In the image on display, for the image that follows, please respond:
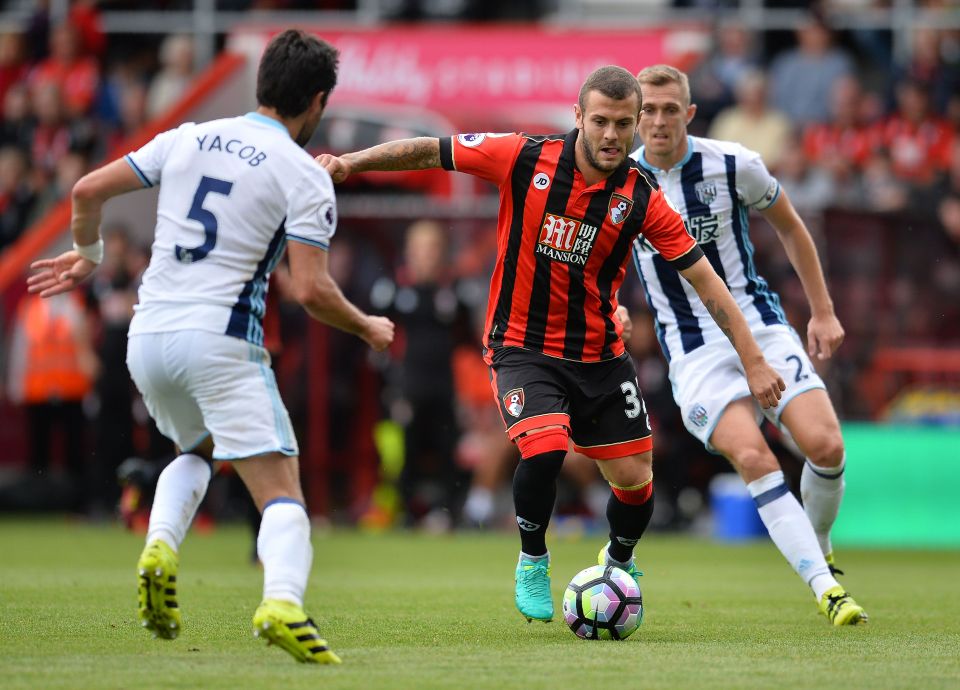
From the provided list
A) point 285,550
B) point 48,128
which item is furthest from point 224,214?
point 48,128

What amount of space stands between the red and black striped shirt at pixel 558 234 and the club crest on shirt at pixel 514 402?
0.26m

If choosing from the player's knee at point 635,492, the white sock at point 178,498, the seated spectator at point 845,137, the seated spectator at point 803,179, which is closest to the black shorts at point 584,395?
A: the player's knee at point 635,492

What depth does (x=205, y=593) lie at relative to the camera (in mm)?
8133

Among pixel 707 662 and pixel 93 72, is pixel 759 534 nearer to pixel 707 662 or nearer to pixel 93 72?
→ pixel 707 662

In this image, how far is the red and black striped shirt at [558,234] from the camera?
22.1ft

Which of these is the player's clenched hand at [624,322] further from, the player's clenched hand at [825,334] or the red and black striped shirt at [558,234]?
the player's clenched hand at [825,334]

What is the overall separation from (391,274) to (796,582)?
20.1 feet

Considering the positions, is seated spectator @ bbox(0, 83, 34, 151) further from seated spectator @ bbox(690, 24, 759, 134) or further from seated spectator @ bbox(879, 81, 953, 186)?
seated spectator @ bbox(879, 81, 953, 186)

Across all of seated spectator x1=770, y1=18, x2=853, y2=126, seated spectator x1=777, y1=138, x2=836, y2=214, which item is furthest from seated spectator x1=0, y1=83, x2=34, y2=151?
seated spectator x1=777, y1=138, x2=836, y2=214

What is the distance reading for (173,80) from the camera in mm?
18094

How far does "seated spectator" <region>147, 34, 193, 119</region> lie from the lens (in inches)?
709

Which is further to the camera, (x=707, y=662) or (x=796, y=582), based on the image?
(x=796, y=582)

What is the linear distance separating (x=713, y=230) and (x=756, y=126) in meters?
8.40

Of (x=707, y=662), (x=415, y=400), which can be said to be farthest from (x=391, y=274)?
(x=707, y=662)
